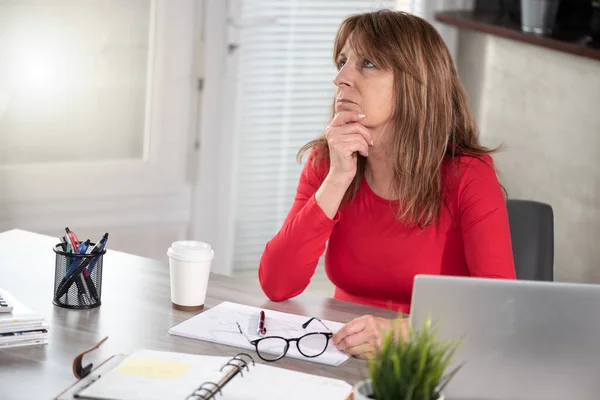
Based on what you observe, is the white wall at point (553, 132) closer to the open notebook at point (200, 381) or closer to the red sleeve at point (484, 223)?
the red sleeve at point (484, 223)

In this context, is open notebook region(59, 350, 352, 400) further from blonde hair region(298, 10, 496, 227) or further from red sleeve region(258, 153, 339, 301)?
blonde hair region(298, 10, 496, 227)

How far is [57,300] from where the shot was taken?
1.76 metres

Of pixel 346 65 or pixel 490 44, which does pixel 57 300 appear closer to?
pixel 346 65

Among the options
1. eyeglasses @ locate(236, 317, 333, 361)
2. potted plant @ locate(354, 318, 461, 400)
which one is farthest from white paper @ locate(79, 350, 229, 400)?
potted plant @ locate(354, 318, 461, 400)

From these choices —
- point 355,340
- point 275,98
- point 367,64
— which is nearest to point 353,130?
point 367,64

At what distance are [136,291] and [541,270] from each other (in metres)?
0.91

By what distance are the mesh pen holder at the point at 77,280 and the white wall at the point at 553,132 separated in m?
1.94

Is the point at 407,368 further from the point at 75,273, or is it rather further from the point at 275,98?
the point at 275,98

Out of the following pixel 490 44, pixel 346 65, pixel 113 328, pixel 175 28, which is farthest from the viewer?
pixel 490 44

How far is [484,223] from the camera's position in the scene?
6.36ft

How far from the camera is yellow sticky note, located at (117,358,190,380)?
4.57 ft

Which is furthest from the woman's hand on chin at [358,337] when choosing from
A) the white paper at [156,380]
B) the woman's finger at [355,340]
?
the white paper at [156,380]

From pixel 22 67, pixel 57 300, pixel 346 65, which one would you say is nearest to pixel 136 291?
pixel 57 300

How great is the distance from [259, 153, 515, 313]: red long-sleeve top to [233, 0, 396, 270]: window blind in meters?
1.50
